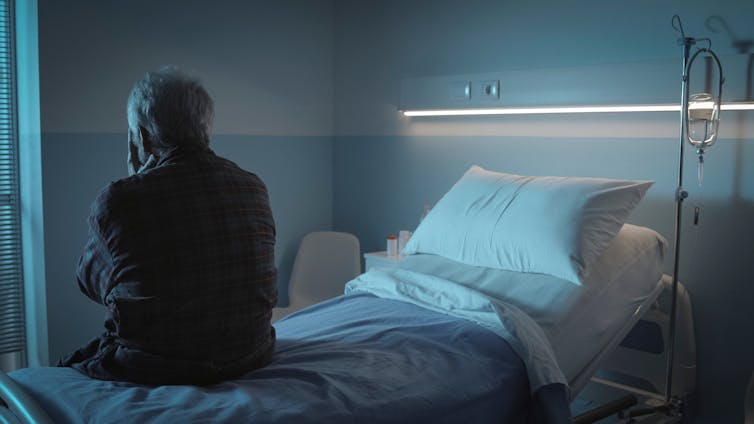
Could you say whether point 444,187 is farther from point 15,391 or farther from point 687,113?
point 15,391

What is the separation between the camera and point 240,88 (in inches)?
161

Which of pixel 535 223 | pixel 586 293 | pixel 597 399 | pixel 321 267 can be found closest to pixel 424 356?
pixel 586 293

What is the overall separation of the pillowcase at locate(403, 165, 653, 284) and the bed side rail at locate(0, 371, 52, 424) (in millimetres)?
1710

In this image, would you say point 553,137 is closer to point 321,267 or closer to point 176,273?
point 321,267

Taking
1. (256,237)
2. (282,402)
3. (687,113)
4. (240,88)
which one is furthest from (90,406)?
(240,88)

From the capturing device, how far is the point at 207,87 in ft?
12.9

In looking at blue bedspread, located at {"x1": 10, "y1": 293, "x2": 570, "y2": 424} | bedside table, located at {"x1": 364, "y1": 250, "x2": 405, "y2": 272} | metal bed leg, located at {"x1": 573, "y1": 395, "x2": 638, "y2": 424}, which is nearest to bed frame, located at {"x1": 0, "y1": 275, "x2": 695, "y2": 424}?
metal bed leg, located at {"x1": 573, "y1": 395, "x2": 638, "y2": 424}

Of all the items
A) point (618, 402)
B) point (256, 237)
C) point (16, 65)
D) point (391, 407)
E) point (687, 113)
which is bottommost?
point (618, 402)

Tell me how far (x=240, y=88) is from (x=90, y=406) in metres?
2.70

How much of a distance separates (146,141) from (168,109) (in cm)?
12

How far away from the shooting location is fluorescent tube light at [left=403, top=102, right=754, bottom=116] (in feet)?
9.15

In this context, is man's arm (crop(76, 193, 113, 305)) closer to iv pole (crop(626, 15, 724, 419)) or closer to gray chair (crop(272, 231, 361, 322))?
iv pole (crop(626, 15, 724, 419))

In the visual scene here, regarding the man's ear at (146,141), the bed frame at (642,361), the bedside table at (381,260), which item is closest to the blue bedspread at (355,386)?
the bed frame at (642,361)

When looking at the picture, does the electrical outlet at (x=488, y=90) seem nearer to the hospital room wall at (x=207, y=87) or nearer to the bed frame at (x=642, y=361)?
the bed frame at (x=642, y=361)
